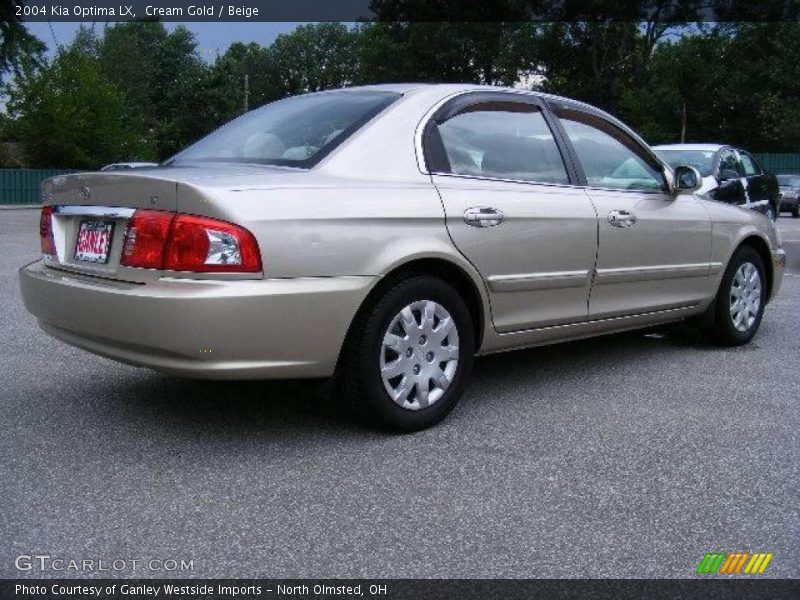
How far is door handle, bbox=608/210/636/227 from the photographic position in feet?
15.4

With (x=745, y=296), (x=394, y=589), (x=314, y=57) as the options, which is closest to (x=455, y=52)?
(x=314, y=57)

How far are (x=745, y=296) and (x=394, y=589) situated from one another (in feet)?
14.0

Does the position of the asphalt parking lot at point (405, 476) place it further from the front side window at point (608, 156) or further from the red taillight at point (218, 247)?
the front side window at point (608, 156)

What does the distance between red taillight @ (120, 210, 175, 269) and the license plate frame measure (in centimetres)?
14

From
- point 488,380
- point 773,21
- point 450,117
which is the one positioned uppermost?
point 773,21

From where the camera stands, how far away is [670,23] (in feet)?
157

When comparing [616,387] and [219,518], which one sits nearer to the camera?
[219,518]

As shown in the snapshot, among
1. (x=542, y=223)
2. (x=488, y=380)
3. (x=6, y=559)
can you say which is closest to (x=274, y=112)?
(x=542, y=223)

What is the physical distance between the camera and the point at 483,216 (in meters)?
4.02

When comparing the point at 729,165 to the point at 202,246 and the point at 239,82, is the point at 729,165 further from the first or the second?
the point at 239,82

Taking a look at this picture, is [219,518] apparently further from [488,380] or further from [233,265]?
[488,380]

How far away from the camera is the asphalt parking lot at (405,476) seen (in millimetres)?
2625

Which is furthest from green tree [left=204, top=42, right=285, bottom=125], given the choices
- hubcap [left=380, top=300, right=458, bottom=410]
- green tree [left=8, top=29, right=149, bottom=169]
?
hubcap [left=380, top=300, right=458, bottom=410]

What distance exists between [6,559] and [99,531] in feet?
0.93
